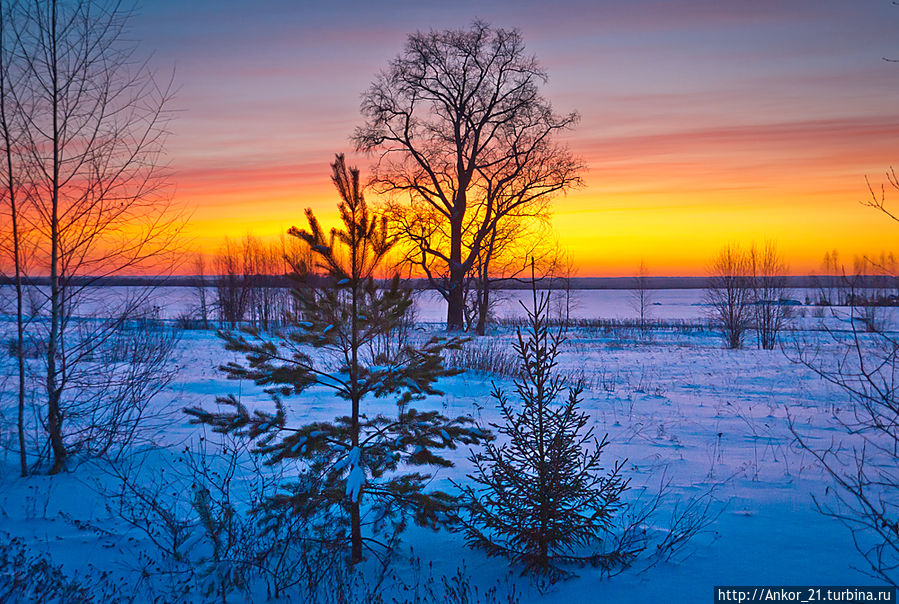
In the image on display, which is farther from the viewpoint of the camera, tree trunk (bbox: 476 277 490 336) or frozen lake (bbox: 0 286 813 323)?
tree trunk (bbox: 476 277 490 336)

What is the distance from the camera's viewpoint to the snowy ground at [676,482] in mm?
4688

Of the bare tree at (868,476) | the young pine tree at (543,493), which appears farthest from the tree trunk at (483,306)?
the young pine tree at (543,493)

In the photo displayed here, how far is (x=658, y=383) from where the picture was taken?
1409 centimetres

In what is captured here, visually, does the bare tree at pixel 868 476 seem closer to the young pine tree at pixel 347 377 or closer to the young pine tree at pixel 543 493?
the young pine tree at pixel 543 493

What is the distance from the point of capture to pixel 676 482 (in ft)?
22.3

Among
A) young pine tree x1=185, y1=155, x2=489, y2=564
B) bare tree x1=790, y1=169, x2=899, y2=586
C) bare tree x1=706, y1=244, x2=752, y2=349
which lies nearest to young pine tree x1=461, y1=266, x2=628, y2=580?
young pine tree x1=185, y1=155, x2=489, y2=564

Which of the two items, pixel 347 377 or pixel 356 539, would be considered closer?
pixel 356 539

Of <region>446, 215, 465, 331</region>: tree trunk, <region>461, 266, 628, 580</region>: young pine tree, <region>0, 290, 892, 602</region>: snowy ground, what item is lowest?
<region>0, 290, 892, 602</region>: snowy ground

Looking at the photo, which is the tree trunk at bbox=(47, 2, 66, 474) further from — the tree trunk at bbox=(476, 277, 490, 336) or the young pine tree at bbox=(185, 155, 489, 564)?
the tree trunk at bbox=(476, 277, 490, 336)

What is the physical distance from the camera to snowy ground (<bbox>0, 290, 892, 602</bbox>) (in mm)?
4688

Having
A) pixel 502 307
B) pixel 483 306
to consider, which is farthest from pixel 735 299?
pixel 502 307

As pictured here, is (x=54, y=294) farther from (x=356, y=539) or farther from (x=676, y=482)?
(x=676, y=482)

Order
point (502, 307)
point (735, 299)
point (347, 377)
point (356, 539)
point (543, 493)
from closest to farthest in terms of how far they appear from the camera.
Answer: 1. point (543, 493)
2. point (356, 539)
3. point (347, 377)
4. point (735, 299)
5. point (502, 307)

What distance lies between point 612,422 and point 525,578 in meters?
5.60
